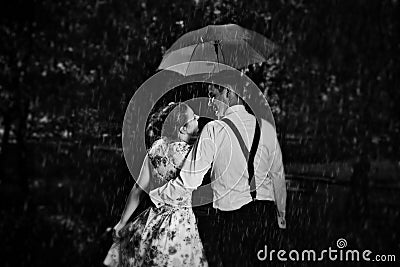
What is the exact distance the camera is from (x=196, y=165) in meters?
2.40

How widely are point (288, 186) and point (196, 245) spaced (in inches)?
93.0

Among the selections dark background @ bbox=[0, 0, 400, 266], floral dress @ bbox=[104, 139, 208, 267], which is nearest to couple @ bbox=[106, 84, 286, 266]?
floral dress @ bbox=[104, 139, 208, 267]

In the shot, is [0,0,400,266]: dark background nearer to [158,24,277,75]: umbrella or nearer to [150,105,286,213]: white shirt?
[158,24,277,75]: umbrella

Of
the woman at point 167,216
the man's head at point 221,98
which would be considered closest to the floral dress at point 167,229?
the woman at point 167,216

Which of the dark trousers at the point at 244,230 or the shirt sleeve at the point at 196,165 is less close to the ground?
the shirt sleeve at the point at 196,165

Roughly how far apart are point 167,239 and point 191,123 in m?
0.53

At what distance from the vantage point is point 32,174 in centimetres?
584

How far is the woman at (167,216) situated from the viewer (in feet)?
8.16

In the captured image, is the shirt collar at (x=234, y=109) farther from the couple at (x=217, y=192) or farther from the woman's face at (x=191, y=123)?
the woman's face at (x=191, y=123)

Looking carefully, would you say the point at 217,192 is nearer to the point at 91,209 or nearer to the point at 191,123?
the point at 191,123

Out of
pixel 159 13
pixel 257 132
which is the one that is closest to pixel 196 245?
pixel 257 132

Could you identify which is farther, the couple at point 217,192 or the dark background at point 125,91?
the dark background at point 125,91

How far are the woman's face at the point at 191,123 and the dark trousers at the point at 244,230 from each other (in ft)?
1.26

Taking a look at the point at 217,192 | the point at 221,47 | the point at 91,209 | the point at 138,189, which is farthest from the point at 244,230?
the point at 91,209
